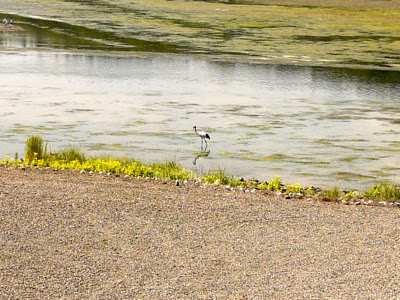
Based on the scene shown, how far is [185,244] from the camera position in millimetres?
7254

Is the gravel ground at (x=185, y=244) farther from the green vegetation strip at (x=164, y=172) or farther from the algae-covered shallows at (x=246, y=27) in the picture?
the algae-covered shallows at (x=246, y=27)

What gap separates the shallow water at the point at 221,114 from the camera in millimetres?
12398

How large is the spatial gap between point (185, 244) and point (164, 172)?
11.4 feet

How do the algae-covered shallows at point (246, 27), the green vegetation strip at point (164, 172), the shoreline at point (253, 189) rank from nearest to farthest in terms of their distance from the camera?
the shoreline at point (253, 189), the green vegetation strip at point (164, 172), the algae-covered shallows at point (246, 27)

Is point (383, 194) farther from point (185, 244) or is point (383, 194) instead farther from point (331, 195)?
point (185, 244)

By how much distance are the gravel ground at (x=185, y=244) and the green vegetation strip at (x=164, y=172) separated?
728mm

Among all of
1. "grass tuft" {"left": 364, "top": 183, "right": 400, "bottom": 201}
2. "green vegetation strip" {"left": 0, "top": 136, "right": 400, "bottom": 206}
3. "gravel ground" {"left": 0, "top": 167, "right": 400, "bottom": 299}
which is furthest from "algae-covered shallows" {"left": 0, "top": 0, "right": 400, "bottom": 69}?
"gravel ground" {"left": 0, "top": 167, "right": 400, "bottom": 299}

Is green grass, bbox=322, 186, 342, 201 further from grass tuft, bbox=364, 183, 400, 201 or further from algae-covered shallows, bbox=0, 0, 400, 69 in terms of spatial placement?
algae-covered shallows, bbox=0, 0, 400, 69

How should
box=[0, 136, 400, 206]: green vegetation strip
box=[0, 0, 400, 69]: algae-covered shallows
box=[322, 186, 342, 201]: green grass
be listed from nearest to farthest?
box=[322, 186, 342, 201]: green grass → box=[0, 136, 400, 206]: green vegetation strip → box=[0, 0, 400, 69]: algae-covered shallows

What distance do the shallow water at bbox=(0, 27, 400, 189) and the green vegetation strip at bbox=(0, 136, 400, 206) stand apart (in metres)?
0.83

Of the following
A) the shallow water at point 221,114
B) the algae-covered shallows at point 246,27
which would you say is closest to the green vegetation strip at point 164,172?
the shallow water at point 221,114

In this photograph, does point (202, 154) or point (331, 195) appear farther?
point (202, 154)

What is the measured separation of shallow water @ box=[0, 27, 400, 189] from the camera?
12.4 metres

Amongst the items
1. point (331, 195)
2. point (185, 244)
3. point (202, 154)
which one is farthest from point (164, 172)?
point (185, 244)
